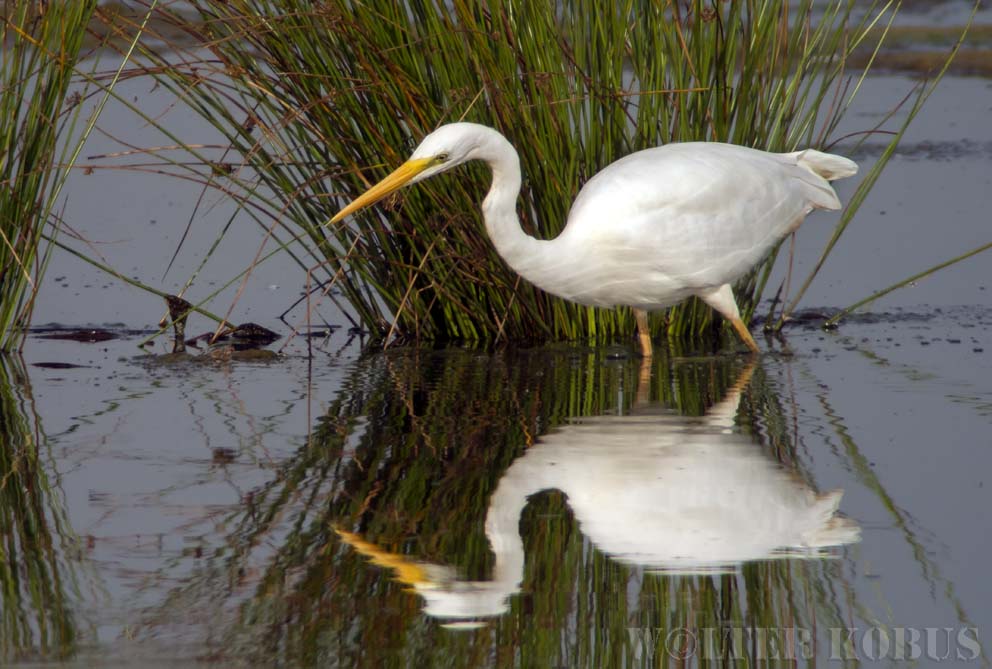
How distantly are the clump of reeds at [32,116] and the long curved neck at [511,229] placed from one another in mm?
1412

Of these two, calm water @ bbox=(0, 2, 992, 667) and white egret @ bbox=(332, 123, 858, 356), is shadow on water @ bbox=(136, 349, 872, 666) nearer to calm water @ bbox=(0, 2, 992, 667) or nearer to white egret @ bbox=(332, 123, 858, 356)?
calm water @ bbox=(0, 2, 992, 667)

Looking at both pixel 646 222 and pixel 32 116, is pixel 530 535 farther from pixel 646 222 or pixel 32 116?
pixel 32 116

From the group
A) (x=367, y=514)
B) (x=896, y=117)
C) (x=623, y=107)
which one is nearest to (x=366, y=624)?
(x=367, y=514)

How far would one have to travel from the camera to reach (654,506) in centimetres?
340

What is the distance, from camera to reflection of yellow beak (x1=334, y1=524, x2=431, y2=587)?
9.65ft

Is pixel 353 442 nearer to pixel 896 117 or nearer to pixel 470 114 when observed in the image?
pixel 470 114

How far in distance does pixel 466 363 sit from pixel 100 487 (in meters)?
1.68

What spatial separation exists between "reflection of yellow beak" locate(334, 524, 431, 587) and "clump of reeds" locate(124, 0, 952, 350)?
5.70 ft

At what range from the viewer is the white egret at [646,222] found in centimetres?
449

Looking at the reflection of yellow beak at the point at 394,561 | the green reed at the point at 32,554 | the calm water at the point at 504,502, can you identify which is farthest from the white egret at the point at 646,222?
the reflection of yellow beak at the point at 394,561

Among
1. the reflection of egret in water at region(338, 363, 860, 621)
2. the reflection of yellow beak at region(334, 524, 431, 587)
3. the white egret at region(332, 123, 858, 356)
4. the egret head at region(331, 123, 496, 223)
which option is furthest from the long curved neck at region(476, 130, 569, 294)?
the reflection of yellow beak at region(334, 524, 431, 587)

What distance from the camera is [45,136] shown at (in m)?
4.79

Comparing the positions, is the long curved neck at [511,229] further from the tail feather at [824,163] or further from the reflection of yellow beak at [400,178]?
the tail feather at [824,163]

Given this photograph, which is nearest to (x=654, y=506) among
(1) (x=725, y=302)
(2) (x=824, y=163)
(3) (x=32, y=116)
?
(1) (x=725, y=302)
